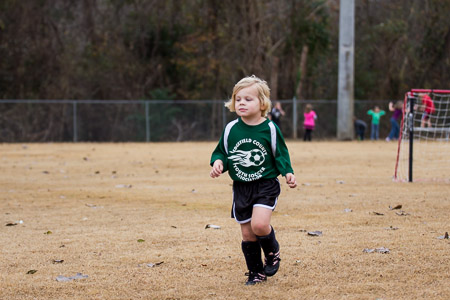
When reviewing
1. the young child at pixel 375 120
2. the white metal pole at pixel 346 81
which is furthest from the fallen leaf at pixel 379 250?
the young child at pixel 375 120

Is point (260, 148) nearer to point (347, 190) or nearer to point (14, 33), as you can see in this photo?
point (347, 190)

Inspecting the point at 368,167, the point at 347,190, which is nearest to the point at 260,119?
the point at 347,190

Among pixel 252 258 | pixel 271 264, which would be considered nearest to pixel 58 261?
pixel 252 258

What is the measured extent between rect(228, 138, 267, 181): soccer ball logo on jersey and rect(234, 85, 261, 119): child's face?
22cm

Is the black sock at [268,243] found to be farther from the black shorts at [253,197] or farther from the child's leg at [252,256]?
the black shorts at [253,197]

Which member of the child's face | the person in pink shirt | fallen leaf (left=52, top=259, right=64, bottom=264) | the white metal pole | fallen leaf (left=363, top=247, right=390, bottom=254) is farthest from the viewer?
the white metal pole

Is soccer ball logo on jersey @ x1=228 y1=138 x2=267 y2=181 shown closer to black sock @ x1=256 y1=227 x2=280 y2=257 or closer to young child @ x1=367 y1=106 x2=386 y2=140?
black sock @ x1=256 y1=227 x2=280 y2=257

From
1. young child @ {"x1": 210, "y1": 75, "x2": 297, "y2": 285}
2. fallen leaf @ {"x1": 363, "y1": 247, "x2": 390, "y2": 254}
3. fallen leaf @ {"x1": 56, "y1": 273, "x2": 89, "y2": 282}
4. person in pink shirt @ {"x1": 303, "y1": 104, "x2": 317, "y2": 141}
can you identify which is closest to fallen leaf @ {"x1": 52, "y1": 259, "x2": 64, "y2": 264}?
fallen leaf @ {"x1": 56, "y1": 273, "x2": 89, "y2": 282}

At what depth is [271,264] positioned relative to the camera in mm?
5598

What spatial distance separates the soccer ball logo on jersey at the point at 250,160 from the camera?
546 centimetres

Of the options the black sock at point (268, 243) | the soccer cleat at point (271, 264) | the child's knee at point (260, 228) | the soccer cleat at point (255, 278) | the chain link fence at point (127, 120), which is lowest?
the chain link fence at point (127, 120)

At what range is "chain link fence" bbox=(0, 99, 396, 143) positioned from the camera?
33.4 meters

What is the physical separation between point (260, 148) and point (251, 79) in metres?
0.56

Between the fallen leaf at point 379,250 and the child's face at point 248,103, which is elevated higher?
the child's face at point 248,103
